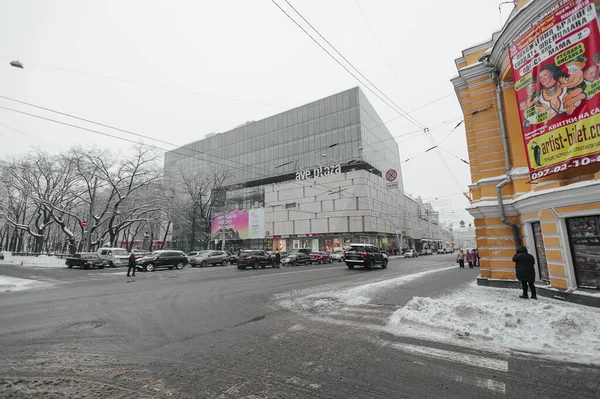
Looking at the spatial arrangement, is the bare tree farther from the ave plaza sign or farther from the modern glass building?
the ave plaza sign

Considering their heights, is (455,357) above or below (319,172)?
below

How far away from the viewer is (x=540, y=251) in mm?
10211

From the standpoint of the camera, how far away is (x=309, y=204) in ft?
181

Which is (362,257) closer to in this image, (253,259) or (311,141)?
(253,259)

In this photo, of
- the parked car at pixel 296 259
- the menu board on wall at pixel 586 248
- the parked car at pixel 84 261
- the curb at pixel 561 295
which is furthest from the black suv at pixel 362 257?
the parked car at pixel 84 261

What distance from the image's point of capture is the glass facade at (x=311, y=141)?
180 ft

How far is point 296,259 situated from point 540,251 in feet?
81.8

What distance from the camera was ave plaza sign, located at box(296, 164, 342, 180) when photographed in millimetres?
53241

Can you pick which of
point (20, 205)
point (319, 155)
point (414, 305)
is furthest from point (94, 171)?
point (414, 305)

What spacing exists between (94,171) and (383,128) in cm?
5463

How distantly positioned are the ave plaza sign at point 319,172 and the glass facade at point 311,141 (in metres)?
1.86

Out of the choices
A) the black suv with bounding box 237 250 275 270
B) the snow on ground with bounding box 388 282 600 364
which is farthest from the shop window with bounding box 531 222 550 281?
the black suv with bounding box 237 250 275 270

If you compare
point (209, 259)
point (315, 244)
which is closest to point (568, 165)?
point (209, 259)

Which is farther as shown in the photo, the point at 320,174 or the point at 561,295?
the point at 320,174
